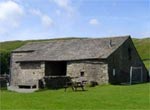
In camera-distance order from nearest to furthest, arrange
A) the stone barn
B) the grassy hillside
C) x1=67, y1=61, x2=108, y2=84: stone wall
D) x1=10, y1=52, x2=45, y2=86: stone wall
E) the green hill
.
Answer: x1=67, y1=61, x2=108, y2=84: stone wall
the stone barn
x1=10, y1=52, x2=45, y2=86: stone wall
the green hill
the grassy hillside

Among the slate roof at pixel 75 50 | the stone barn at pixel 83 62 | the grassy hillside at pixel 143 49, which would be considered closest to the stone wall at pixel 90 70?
the stone barn at pixel 83 62

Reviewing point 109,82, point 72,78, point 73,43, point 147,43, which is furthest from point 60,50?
point 147,43

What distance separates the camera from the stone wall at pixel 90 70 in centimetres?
4766

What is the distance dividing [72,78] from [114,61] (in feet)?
17.7

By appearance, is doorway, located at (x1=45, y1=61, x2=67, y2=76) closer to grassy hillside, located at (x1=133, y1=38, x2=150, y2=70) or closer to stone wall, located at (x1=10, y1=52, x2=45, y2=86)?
stone wall, located at (x1=10, y1=52, x2=45, y2=86)

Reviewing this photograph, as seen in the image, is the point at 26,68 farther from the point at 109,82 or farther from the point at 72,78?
the point at 109,82

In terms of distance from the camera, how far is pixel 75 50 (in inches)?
2057

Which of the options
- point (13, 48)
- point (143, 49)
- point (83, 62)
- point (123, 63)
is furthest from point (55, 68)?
point (13, 48)

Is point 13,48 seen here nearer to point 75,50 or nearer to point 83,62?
point 75,50

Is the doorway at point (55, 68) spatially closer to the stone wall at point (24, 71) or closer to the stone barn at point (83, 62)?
the stone barn at point (83, 62)

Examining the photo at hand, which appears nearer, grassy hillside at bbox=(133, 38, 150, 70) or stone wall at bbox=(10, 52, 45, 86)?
stone wall at bbox=(10, 52, 45, 86)

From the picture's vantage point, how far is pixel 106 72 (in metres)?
47.5

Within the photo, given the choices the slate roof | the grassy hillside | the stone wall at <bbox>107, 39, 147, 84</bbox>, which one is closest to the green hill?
the grassy hillside

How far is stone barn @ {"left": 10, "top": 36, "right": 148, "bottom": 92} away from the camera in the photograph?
4825 cm
